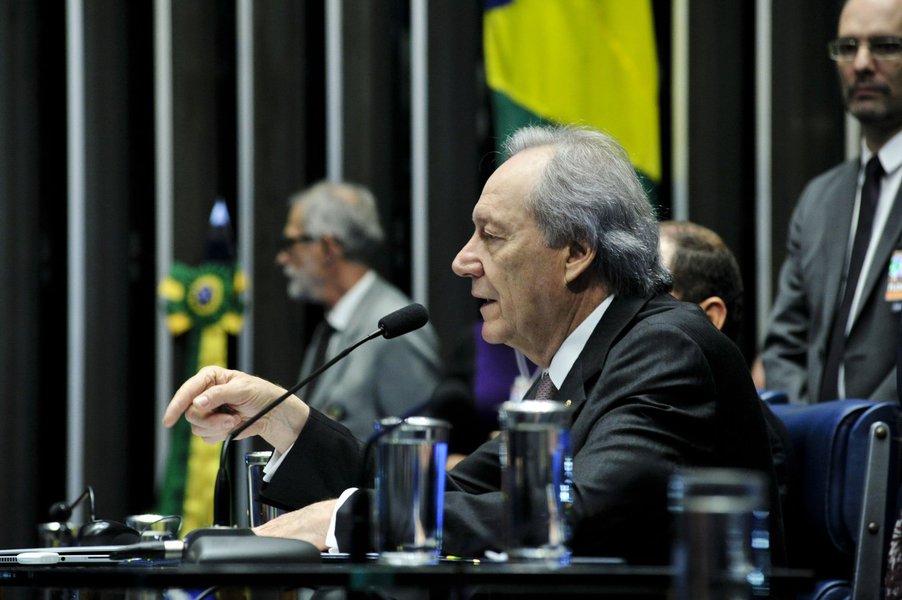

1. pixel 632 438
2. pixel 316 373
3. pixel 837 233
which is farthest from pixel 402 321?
pixel 837 233

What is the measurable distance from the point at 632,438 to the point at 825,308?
1.57 metres

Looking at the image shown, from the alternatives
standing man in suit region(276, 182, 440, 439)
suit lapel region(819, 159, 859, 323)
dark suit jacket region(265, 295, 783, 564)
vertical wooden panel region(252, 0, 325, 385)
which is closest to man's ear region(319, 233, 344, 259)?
standing man in suit region(276, 182, 440, 439)

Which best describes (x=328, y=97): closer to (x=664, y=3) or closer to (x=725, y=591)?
(x=664, y=3)

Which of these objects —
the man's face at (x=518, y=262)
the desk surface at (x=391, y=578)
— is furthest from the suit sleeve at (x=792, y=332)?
the desk surface at (x=391, y=578)

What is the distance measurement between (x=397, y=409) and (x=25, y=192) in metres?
1.66

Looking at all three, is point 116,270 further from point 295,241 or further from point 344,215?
point 344,215

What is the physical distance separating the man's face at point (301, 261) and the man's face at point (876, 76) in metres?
1.98

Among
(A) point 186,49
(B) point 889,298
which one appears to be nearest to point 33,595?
(A) point 186,49

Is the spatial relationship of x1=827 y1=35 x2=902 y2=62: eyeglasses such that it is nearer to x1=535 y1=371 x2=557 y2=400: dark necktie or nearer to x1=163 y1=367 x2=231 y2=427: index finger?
x1=535 y1=371 x2=557 y2=400: dark necktie

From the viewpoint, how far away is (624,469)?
65.5 inches

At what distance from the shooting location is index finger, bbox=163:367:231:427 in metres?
1.84

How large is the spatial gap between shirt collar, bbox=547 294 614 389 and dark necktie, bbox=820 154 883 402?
124cm

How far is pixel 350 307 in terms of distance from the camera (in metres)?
4.39

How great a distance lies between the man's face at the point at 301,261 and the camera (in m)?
4.50
